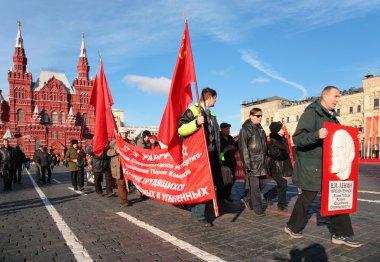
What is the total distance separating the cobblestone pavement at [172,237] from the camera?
397 centimetres

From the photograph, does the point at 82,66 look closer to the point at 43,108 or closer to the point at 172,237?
the point at 43,108

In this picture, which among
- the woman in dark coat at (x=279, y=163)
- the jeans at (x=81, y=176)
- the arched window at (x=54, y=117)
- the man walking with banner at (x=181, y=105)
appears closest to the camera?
the man walking with banner at (x=181, y=105)

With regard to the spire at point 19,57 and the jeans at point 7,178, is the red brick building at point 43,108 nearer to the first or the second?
the spire at point 19,57

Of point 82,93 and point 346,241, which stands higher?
point 82,93

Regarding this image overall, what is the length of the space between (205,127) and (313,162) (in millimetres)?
2153

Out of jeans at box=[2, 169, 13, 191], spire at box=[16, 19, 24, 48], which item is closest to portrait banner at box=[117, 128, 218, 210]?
jeans at box=[2, 169, 13, 191]

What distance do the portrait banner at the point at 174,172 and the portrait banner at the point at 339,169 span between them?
5.91 ft

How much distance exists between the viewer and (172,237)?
15.8 feet

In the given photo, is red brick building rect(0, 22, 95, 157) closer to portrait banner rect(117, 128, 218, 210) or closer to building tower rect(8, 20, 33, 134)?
building tower rect(8, 20, 33, 134)

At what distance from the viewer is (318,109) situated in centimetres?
427

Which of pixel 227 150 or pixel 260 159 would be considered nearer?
pixel 260 159

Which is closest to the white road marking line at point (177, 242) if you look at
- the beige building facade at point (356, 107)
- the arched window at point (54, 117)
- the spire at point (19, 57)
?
the beige building facade at point (356, 107)

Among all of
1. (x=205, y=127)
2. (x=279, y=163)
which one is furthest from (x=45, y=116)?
(x=205, y=127)

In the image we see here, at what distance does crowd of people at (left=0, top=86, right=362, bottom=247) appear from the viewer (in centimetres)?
421
